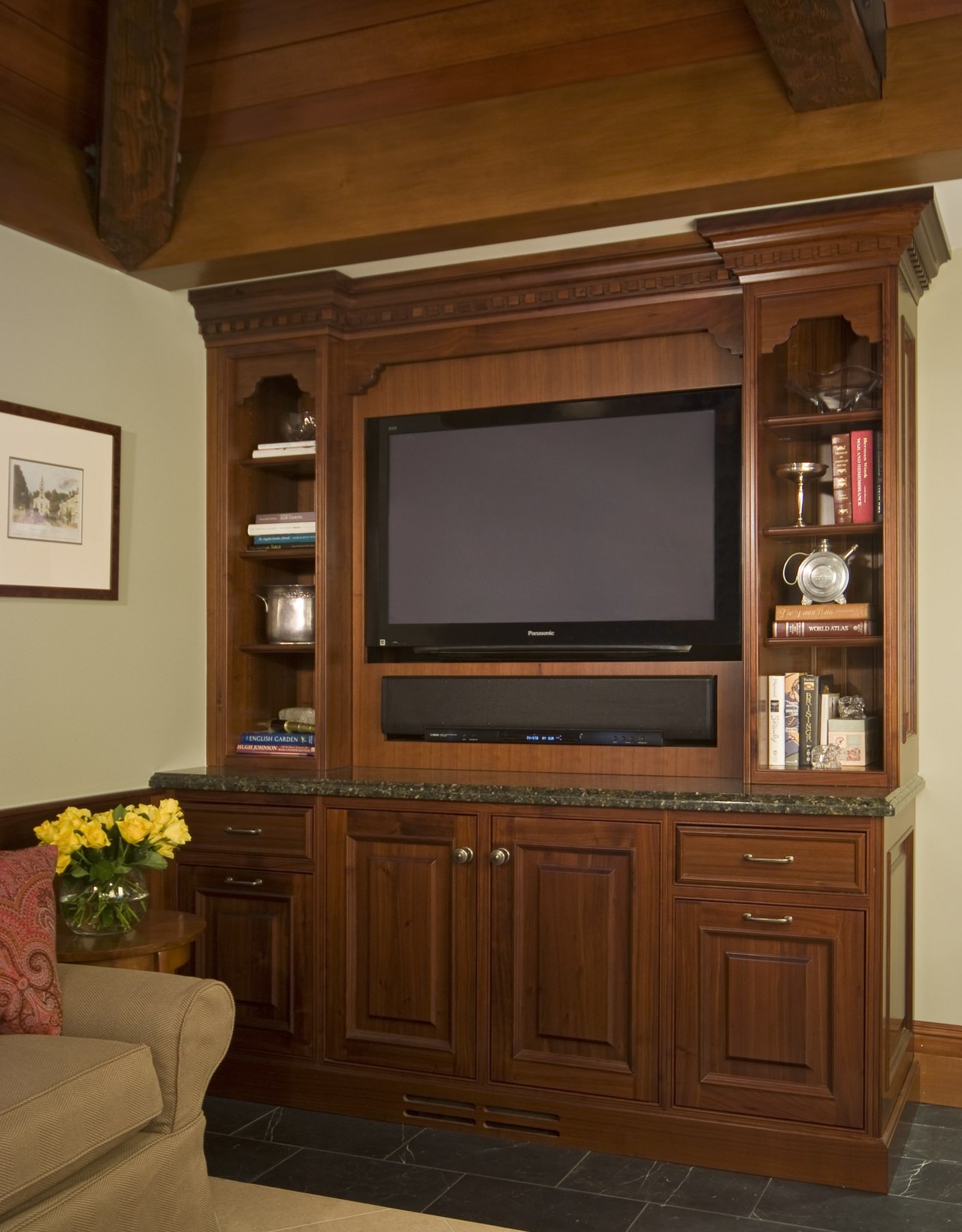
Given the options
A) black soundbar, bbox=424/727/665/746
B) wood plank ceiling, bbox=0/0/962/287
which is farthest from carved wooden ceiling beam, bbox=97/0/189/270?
black soundbar, bbox=424/727/665/746

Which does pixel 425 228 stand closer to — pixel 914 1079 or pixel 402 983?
pixel 402 983

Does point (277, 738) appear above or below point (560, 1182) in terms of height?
above

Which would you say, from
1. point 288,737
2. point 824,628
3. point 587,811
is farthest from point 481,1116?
point 824,628

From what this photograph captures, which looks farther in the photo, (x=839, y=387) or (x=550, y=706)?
(x=550, y=706)

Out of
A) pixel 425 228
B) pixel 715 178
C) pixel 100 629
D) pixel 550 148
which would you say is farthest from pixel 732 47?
pixel 100 629

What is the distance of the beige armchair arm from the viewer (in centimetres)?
246

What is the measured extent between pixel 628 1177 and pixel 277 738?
1.65m

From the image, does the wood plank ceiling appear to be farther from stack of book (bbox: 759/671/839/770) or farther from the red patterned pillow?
the red patterned pillow

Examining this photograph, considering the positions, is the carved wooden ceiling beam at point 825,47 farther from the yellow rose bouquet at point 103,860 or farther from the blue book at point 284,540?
the yellow rose bouquet at point 103,860

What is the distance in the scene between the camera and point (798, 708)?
3.28 m

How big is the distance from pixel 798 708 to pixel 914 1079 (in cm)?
114

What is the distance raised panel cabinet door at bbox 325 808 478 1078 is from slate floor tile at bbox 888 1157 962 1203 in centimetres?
112

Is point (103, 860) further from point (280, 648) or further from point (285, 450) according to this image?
point (285, 450)

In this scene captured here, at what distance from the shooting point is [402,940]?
3432 millimetres
